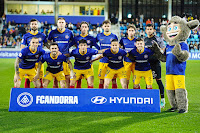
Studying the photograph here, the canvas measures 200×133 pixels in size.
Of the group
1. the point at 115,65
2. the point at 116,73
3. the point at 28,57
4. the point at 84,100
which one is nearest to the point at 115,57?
the point at 115,65

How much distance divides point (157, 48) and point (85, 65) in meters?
2.04

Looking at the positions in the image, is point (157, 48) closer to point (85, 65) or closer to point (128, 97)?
point (128, 97)

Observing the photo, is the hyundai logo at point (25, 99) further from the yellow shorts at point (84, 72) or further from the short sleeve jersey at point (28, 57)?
the yellow shorts at point (84, 72)

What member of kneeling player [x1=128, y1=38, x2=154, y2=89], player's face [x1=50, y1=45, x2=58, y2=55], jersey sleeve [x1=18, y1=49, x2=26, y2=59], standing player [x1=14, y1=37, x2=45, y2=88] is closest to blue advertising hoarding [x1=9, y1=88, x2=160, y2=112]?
Result: kneeling player [x1=128, y1=38, x2=154, y2=89]

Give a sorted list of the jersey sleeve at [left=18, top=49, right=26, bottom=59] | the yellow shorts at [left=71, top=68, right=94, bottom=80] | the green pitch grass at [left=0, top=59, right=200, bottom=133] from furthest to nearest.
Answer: the yellow shorts at [left=71, top=68, right=94, bottom=80]
the jersey sleeve at [left=18, top=49, right=26, bottom=59]
the green pitch grass at [left=0, top=59, right=200, bottom=133]

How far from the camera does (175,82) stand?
272 inches

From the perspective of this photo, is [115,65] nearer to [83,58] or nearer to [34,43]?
[83,58]

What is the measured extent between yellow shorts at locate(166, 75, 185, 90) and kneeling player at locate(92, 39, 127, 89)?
4.45ft

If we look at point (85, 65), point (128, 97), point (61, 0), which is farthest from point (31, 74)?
point (61, 0)

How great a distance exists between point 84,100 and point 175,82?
2.08 metres

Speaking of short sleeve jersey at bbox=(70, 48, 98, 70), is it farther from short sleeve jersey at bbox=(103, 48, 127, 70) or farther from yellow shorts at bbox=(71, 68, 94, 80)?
short sleeve jersey at bbox=(103, 48, 127, 70)

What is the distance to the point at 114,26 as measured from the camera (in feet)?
107

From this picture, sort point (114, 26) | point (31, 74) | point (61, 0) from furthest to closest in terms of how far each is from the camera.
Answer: point (61, 0), point (114, 26), point (31, 74)

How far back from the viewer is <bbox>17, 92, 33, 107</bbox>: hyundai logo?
668 cm
